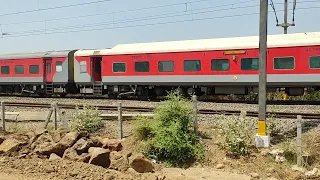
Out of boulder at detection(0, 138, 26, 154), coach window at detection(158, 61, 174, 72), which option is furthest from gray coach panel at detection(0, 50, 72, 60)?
boulder at detection(0, 138, 26, 154)

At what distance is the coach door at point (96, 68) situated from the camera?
25828 mm

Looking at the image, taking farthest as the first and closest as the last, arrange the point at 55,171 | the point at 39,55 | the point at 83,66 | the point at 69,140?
the point at 39,55
the point at 83,66
the point at 69,140
the point at 55,171

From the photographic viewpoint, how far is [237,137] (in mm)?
10609

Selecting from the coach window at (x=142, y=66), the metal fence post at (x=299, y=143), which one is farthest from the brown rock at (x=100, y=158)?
the coach window at (x=142, y=66)

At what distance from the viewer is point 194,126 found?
11.5 m

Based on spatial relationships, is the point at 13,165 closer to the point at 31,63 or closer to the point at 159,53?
the point at 159,53

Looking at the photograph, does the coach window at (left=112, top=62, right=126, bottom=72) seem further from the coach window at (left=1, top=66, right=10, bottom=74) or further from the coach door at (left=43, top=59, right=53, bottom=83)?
the coach window at (left=1, top=66, right=10, bottom=74)

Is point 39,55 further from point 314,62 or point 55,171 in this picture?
point 55,171

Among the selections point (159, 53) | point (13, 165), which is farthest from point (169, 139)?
point (159, 53)

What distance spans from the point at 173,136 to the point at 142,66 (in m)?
12.7

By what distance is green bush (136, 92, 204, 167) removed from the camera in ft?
34.5

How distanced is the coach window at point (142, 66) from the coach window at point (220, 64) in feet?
12.9

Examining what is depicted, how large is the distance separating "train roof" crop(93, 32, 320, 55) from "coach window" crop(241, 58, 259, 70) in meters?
0.62

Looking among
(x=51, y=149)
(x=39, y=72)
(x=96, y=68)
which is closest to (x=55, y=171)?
(x=51, y=149)
